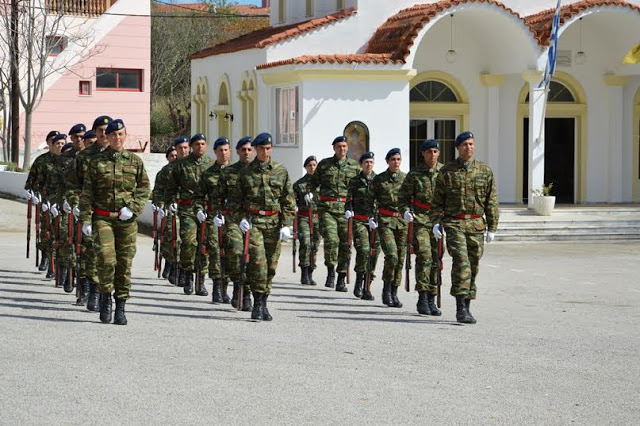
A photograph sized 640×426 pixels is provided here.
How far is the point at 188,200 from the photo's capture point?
53.0ft

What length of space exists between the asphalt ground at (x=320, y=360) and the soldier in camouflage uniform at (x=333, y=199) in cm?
70

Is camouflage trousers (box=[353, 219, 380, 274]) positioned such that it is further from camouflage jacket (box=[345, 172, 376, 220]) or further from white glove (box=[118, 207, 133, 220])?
white glove (box=[118, 207, 133, 220])

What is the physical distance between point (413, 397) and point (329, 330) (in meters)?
3.46

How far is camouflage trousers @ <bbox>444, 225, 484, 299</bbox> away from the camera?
525 inches

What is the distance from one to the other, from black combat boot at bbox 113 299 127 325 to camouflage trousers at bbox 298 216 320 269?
16.1 feet

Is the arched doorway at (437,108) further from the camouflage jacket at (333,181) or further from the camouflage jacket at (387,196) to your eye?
the camouflage jacket at (387,196)

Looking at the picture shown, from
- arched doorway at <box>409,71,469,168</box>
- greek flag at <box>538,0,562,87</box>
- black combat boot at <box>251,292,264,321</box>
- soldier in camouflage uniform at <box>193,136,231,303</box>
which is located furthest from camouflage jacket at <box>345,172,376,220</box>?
arched doorway at <box>409,71,469,168</box>

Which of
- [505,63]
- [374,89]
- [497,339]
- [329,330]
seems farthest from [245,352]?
[505,63]

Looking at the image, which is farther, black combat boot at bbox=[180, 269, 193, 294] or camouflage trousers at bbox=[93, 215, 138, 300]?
black combat boot at bbox=[180, 269, 193, 294]

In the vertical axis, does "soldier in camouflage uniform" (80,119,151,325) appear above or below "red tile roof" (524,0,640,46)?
below

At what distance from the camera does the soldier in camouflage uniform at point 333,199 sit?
677 inches

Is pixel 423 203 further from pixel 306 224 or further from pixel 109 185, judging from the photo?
pixel 306 224

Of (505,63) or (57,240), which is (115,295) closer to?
(57,240)

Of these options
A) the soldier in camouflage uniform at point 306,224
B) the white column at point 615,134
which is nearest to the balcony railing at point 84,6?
the white column at point 615,134
